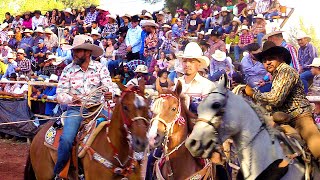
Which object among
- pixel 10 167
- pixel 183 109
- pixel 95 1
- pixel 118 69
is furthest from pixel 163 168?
pixel 95 1

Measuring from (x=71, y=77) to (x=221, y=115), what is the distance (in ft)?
12.3

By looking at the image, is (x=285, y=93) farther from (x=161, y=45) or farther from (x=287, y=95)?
(x=161, y=45)

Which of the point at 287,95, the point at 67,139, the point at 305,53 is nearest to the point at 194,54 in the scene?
the point at 67,139

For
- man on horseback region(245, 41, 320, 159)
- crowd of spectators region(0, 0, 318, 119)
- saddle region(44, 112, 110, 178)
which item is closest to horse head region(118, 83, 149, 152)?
saddle region(44, 112, 110, 178)

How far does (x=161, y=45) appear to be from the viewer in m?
16.5

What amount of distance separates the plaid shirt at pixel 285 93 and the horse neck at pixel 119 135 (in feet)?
7.19

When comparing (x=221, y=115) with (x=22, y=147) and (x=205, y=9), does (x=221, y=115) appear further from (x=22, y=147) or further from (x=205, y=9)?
(x=205, y=9)

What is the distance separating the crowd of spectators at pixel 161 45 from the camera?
12523 millimetres

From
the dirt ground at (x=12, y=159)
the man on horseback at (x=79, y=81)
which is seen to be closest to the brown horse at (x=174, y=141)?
the man on horseback at (x=79, y=81)

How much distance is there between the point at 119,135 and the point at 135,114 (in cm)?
46

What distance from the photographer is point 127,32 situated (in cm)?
1802

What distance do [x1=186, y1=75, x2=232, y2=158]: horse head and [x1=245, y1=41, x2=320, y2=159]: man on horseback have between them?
0.96 metres

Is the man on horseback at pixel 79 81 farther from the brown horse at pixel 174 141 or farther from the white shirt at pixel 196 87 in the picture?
the brown horse at pixel 174 141

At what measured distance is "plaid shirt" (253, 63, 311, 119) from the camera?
5254 millimetres
